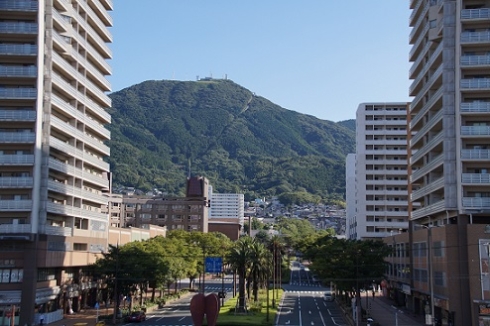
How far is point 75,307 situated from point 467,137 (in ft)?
182

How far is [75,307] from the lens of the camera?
278ft

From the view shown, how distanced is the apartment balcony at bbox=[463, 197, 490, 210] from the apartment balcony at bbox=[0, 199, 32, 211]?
4696cm

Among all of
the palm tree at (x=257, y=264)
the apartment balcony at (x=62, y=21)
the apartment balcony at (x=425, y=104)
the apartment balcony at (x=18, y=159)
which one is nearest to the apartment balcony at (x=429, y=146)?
the apartment balcony at (x=425, y=104)

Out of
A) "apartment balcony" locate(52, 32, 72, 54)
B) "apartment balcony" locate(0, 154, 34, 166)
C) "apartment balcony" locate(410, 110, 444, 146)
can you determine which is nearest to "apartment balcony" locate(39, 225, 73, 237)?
"apartment balcony" locate(0, 154, 34, 166)

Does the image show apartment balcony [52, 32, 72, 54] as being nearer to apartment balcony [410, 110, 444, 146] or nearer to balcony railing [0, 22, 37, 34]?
balcony railing [0, 22, 37, 34]

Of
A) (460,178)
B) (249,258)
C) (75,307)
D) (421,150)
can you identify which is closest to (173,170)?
(249,258)

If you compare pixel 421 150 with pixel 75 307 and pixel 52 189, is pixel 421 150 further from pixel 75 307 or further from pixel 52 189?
pixel 75 307

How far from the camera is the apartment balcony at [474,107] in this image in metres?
63.8

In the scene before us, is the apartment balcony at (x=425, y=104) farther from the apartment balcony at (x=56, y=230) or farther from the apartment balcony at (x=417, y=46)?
the apartment balcony at (x=56, y=230)

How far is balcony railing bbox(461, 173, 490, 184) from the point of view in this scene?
2470 inches

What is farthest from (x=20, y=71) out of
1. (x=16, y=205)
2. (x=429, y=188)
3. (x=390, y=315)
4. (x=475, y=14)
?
(x=390, y=315)

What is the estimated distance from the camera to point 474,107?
6419cm

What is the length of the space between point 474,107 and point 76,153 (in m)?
48.7

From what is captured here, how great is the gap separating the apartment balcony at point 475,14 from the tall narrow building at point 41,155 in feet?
152
